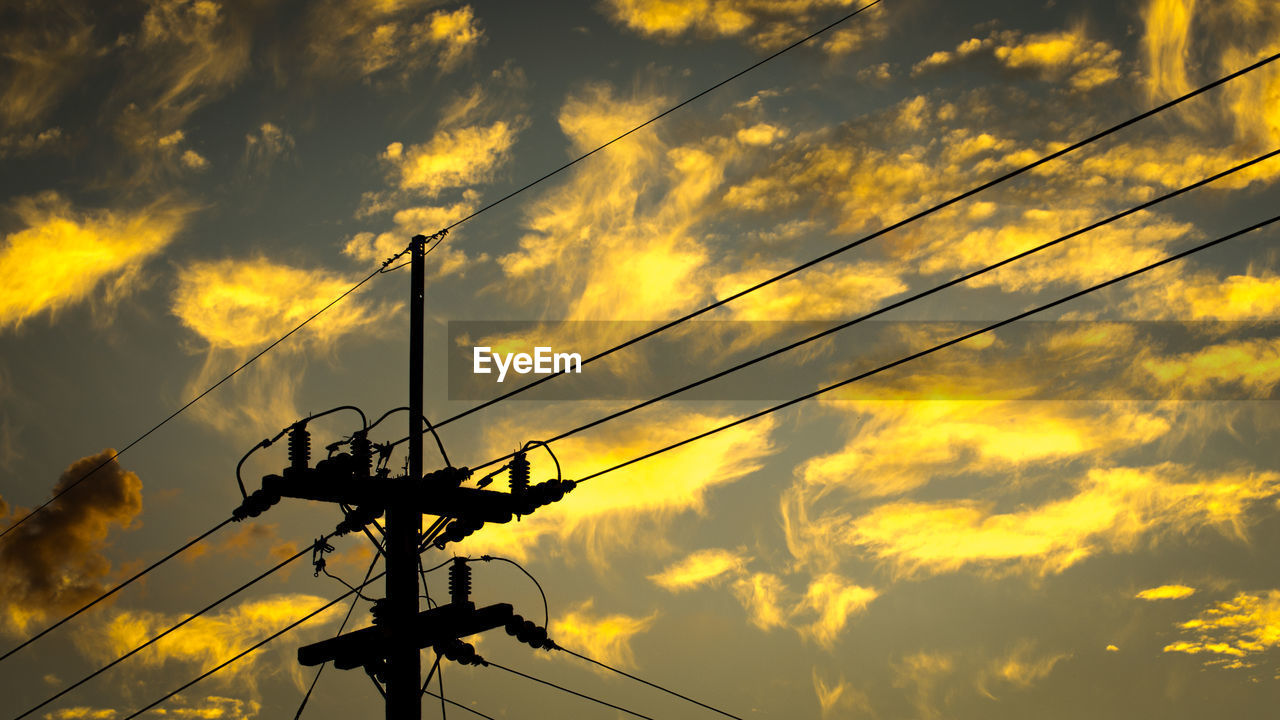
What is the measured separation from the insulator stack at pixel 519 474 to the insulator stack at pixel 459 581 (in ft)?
4.25

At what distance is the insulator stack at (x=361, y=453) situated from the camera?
13977mm

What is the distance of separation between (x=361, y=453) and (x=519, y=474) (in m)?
2.08

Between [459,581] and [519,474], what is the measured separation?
1.67 meters

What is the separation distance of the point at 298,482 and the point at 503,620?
11.5 ft

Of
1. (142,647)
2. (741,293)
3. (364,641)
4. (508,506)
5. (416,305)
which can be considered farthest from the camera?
(142,647)

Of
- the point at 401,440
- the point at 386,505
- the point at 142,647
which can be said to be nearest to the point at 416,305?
the point at 401,440

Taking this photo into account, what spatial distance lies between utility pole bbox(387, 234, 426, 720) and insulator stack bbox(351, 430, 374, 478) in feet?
1.58

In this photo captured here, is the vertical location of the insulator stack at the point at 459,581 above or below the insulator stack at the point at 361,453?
below

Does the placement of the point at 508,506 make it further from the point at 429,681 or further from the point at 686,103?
the point at 686,103

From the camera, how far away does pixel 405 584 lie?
45.6 ft

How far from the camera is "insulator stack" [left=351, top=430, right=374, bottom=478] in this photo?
14.0 metres

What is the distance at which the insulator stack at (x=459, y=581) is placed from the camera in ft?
48.8

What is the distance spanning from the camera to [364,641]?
13.7m

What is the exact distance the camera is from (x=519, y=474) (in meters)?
14.9
